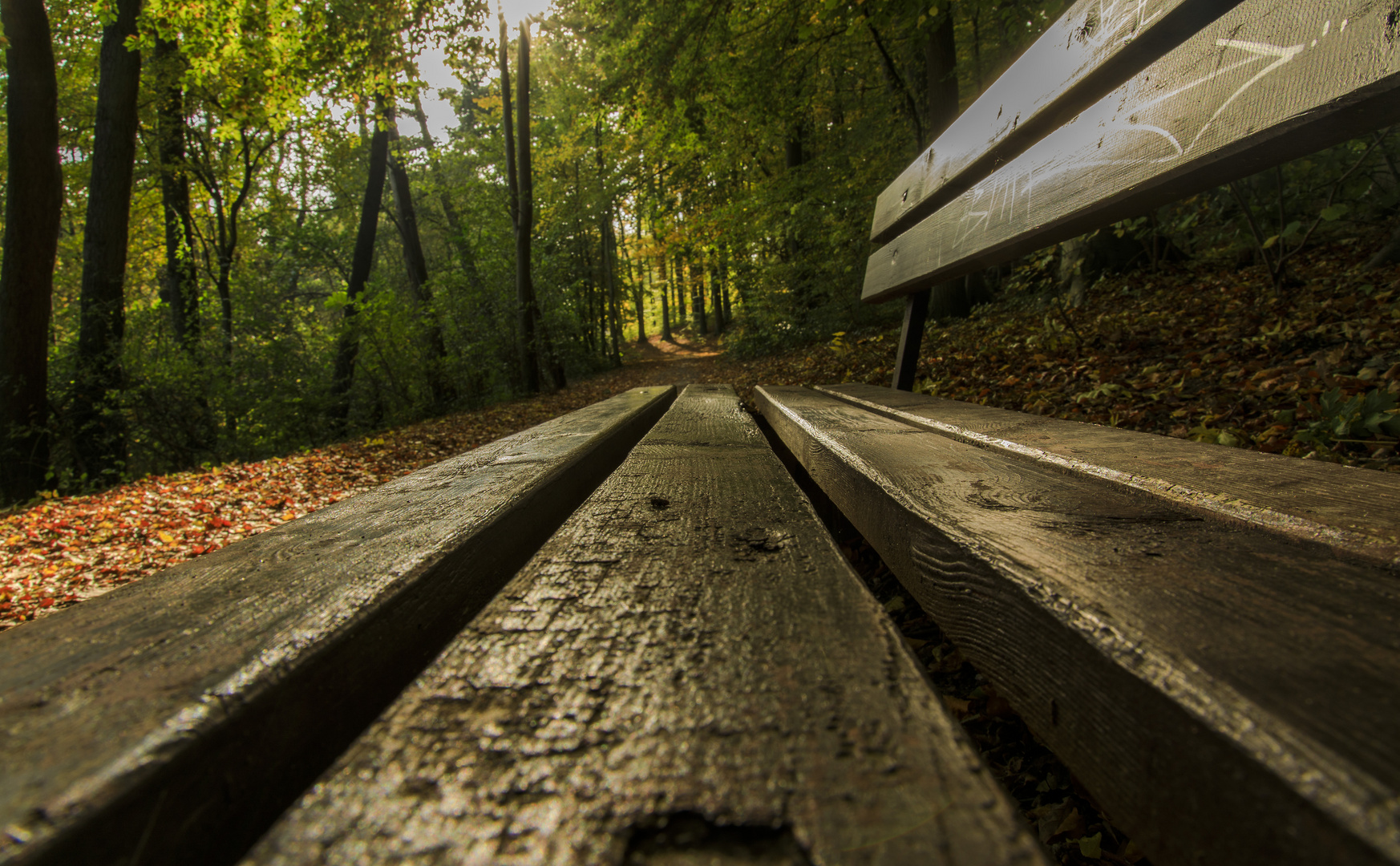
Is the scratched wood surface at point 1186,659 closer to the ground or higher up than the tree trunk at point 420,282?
closer to the ground

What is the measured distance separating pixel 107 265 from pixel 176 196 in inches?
206

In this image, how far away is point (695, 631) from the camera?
1.75 feet

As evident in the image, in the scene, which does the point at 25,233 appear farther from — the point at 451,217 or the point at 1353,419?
the point at 451,217

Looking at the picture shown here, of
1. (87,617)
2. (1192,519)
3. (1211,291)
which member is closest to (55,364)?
(87,617)

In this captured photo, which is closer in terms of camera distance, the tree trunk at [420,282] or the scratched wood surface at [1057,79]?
the scratched wood surface at [1057,79]

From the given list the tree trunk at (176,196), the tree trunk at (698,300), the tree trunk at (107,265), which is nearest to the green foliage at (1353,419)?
the tree trunk at (107,265)

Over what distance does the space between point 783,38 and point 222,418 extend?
8.25m

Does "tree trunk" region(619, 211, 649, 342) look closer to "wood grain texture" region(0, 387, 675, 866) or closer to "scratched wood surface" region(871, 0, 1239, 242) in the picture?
"scratched wood surface" region(871, 0, 1239, 242)

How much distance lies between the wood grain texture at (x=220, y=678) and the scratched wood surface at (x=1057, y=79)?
1.70 metres

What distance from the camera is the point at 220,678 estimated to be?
0.46m

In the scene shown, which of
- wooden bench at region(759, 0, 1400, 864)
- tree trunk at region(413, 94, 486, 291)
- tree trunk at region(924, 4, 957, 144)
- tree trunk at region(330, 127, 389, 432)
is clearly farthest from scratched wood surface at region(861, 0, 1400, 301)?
tree trunk at region(413, 94, 486, 291)

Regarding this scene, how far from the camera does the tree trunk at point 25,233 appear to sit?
16.5 feet

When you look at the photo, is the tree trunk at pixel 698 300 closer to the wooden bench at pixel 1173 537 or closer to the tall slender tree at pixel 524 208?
the tall slender tree at pixel 524 208

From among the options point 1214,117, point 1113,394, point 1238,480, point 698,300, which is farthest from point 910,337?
point 698,300
